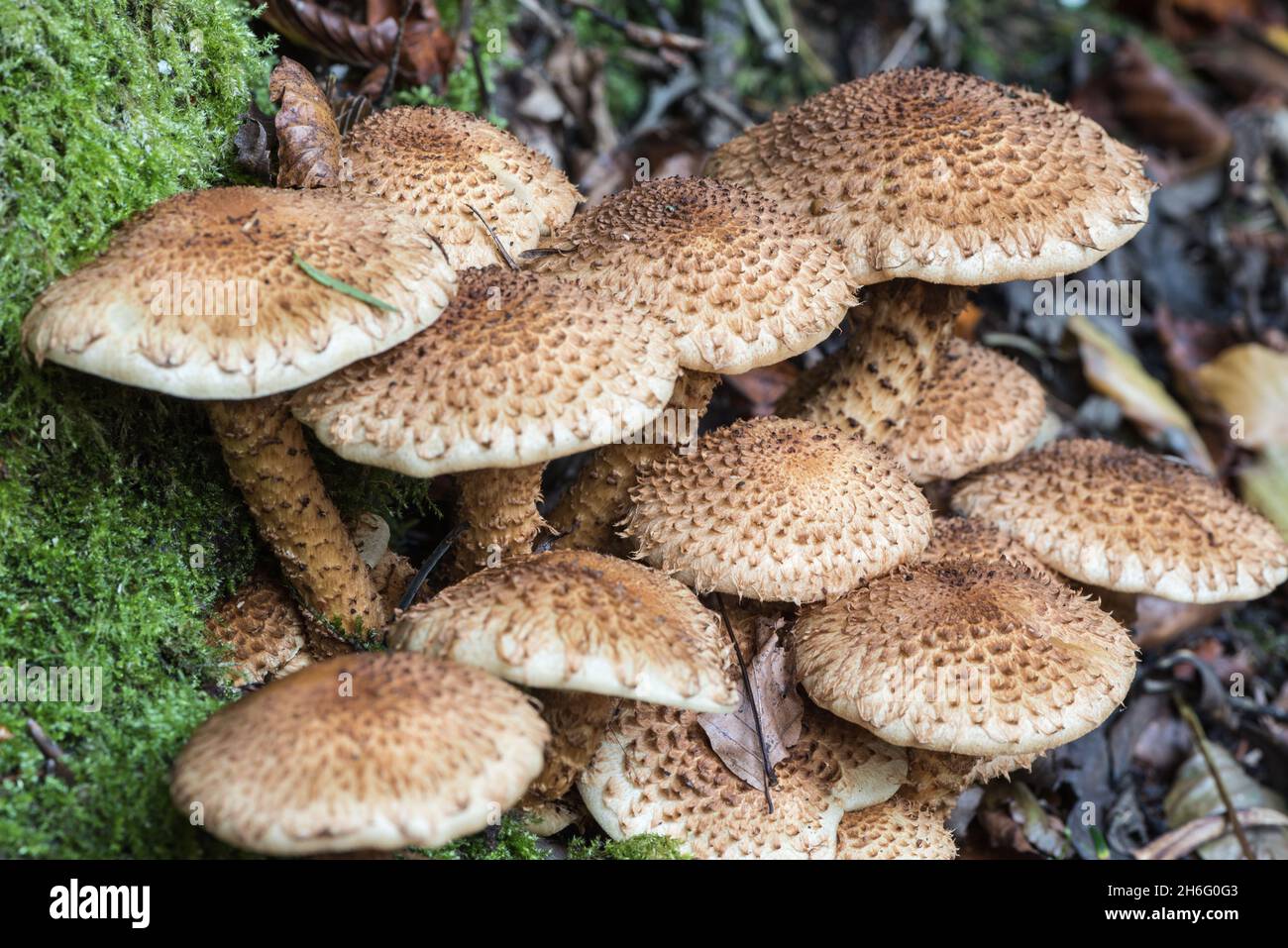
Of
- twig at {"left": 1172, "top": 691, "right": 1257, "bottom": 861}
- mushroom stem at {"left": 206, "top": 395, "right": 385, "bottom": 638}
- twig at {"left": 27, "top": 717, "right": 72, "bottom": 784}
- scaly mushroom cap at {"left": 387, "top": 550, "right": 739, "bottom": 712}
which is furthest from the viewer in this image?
twig at {"left": 1172, "top": 691, "right": 1257, "bottom": 861}

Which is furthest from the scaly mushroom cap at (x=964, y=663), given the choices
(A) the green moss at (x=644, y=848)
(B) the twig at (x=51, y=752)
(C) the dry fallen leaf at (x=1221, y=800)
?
(B) the twig at (x=51, y=752)

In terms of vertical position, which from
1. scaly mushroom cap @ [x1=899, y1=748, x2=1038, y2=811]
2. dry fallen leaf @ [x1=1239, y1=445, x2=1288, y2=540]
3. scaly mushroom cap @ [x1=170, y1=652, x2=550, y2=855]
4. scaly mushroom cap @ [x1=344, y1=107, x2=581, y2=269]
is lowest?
scaly mushroom cap @ [x1=899, y1=748, x2=1038, y2=811]

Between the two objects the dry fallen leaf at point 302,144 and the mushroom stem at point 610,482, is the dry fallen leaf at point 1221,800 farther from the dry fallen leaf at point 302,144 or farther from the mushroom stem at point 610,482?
the dry fallen leaf at point 302,144

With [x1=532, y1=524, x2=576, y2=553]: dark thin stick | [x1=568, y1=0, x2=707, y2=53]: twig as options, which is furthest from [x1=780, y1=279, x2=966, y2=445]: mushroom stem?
[x1=568, y1=0, x2=707, y2=53]: twig

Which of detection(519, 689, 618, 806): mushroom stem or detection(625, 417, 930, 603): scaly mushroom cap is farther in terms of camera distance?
detection(625, 417, 930, 603): scaly mushroom cap

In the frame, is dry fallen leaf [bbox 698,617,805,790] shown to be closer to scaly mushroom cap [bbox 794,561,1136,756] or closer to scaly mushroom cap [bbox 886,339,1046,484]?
scaly mushroom cap [bbox 794,561,1136,756]
